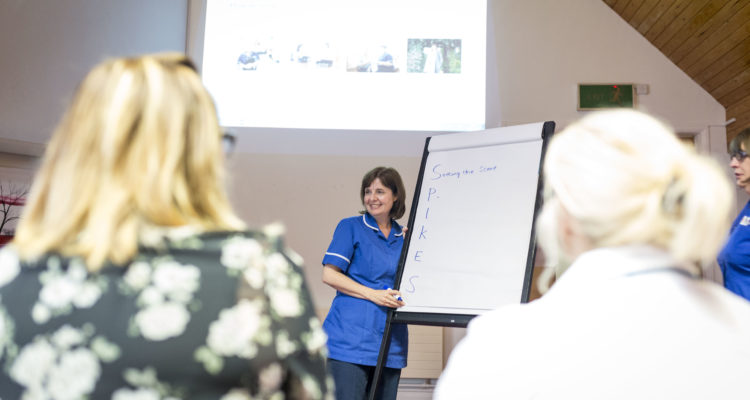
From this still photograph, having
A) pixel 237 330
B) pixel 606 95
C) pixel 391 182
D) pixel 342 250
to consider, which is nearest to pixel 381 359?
pixel 342 250

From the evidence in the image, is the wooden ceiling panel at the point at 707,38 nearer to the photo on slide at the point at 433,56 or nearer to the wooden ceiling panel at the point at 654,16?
the wooden ceiling panel at the point at 654,16

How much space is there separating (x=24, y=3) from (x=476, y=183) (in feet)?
7.88

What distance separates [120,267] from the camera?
2.40ft

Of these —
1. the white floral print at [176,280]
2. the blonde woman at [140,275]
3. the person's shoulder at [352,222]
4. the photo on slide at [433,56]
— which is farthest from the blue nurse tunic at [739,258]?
the white floral print at [176,280]

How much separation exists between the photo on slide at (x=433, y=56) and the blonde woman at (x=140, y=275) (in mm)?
3171

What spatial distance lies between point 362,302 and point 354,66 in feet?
6.24

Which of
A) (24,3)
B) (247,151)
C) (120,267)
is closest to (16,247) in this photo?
(120,267)

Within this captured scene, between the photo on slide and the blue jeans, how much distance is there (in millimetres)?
2070

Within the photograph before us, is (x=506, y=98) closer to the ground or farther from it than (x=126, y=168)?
farther from it

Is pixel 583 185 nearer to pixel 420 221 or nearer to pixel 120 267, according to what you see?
pixel 120 267

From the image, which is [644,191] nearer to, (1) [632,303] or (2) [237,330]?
(1) [632,303]

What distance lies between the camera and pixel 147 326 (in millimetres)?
726

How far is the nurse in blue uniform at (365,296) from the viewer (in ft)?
7.73

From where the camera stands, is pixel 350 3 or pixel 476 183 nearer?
pixel 476 183
